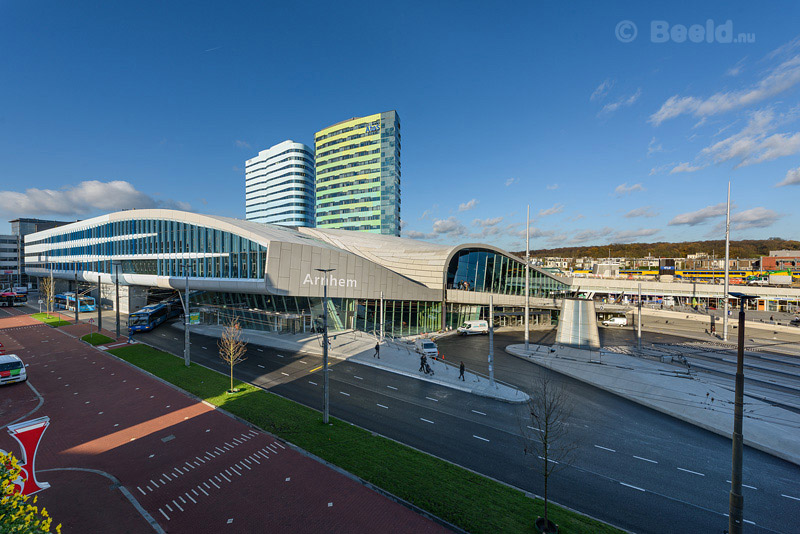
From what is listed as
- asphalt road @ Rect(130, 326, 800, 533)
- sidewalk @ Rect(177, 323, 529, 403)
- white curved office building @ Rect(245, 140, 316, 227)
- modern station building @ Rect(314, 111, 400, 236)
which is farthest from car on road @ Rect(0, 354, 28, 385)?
white curved office building @ Rect(245, 140, 316, 227)

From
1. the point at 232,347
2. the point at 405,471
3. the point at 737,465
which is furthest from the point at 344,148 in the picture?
the point at 737,465

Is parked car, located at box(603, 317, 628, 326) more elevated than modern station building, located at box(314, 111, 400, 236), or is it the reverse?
modern station building, located at box(314, 111, 400, 236)

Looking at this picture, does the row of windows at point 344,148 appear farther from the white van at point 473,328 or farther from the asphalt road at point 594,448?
the asphalt road at point 594,448

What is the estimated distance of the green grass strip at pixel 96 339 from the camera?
3397 cm

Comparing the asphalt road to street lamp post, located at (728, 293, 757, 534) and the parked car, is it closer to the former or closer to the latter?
street lamp post, located at (728, 293, 757, 534)

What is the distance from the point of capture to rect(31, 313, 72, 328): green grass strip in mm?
44556

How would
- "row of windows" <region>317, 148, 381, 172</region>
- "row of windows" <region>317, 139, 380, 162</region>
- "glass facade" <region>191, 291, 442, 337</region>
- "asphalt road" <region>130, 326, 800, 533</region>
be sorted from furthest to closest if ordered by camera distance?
"row of windows" <region>317, 139, 380, 162</region>, "row of windows" <region>317, 148, 381, 172</region>, "glass facade" <region>191, 291, 442, 337</region>, "asphalt road" <region>130, 326, 800, 533</region>

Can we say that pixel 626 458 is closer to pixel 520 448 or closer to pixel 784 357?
pixel 520 448

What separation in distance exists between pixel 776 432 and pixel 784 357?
25.3 meters

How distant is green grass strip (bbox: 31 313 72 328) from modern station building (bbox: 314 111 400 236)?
6674 centimetres

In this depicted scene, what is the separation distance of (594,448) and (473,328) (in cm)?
2821

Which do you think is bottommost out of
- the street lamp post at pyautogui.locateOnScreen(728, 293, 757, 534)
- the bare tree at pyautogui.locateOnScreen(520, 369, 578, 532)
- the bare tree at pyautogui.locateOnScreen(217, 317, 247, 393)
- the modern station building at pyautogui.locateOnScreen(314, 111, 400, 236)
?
the bare tree at pyautogui.locateOnScreen(520, 369, 578, 532)

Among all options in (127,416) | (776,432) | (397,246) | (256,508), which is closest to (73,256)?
(397,246)

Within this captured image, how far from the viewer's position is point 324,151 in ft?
360
